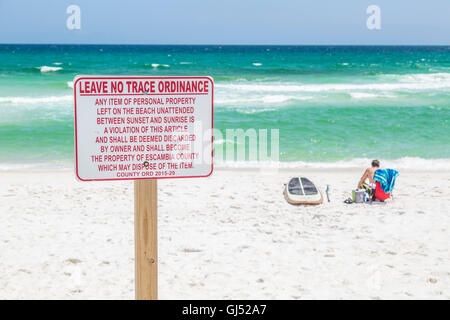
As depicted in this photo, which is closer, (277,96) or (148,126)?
(148,126)

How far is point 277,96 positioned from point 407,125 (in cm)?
912

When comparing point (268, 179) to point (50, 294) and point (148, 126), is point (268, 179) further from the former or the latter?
point (148, 126)

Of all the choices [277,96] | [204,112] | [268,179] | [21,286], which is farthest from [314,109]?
[204,112]

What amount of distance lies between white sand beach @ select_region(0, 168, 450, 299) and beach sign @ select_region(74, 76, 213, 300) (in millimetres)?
2907

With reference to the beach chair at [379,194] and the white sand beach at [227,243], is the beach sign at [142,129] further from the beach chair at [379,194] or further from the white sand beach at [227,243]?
the beach chair at [379,194]

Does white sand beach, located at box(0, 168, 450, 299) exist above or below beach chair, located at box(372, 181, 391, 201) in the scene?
below

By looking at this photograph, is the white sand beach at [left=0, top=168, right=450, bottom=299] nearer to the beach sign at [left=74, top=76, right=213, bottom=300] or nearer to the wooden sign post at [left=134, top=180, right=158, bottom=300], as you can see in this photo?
Answer: the wooden sign post at [left=134, top=180, right=158, bottom=300]

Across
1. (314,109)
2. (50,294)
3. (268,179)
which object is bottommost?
(50,294)

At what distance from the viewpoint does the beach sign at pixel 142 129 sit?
245cm

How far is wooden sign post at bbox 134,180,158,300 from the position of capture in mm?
2643

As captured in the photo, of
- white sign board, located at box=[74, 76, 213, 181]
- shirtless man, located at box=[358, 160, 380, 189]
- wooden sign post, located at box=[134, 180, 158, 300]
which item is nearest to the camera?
white sign board, located at box=[74, 76, 213, 181]

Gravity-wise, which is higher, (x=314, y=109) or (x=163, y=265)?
(x=314, y=109)

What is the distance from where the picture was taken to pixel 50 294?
515 cm

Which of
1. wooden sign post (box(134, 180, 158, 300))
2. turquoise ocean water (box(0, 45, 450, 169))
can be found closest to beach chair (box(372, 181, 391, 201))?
turquoise ocean water (box(0, 45, 450, 169))
